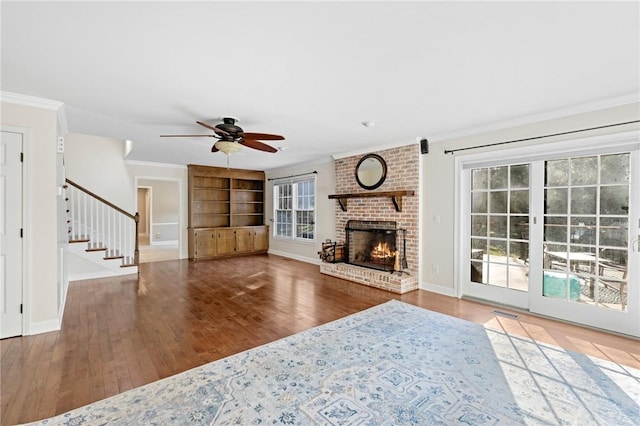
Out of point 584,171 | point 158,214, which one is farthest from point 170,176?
point 584,171

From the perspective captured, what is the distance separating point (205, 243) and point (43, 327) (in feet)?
14.3

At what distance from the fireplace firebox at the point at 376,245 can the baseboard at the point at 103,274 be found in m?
4.30

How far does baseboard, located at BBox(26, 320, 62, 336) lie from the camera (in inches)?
115

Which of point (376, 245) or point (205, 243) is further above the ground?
point (376, 245)

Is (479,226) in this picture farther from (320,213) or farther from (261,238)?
(261,238)

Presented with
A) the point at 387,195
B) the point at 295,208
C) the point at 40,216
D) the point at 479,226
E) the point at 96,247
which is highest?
the point at 387,195

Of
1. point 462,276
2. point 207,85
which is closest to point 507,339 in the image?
point 462,276

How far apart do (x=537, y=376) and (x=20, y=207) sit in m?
4.97

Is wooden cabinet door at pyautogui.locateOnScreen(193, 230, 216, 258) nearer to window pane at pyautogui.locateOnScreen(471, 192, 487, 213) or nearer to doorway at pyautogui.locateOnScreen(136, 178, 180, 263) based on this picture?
doorway at pyautogui.locateOnScreen(136, 178, 180, 263)

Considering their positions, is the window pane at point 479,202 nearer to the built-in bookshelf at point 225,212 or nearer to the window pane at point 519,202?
the window pane at point 519,202

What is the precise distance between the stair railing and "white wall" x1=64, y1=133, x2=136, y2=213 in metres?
0.82

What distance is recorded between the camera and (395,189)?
490cm

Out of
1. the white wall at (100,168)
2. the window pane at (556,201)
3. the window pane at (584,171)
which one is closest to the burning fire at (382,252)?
the window pane at (556,201)

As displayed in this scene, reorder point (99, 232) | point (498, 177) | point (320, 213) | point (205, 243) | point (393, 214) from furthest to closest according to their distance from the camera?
point (205, 243)
point (320, 213)
point (99, 232)
point (393, 214)
point (498, 177)
